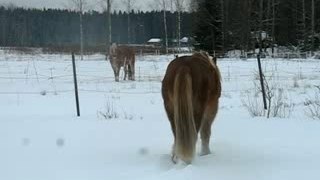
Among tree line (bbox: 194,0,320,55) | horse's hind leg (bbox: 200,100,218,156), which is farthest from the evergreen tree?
horse's hind leg (bbox: 200,100,218,156)

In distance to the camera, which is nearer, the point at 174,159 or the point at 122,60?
the point at 174,159

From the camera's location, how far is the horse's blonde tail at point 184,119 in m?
4.91

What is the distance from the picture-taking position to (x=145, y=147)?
20.6 feet

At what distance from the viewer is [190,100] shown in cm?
501

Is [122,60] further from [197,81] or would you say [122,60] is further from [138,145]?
[197,81]

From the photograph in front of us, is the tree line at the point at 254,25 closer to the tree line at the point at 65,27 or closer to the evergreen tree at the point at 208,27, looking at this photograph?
the evergreen tree at the point at 208,27

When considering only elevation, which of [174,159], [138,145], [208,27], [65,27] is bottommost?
[138,145]

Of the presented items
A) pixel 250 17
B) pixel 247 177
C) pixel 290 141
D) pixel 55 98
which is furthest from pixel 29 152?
pixel 250 17

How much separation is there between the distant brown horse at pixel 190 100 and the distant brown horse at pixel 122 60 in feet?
46.9

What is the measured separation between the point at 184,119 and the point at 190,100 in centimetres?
21

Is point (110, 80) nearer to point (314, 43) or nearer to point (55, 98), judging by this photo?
point (55, 98)

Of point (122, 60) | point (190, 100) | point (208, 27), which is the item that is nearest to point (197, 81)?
point (190, 100)

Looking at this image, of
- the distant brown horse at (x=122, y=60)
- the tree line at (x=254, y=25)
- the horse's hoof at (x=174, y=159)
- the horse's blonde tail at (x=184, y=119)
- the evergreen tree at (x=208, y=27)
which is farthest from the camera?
the evergreen tree at (x=208, y=27)

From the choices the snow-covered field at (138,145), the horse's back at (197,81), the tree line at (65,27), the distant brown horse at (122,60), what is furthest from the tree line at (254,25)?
the tree line at (65,27)
